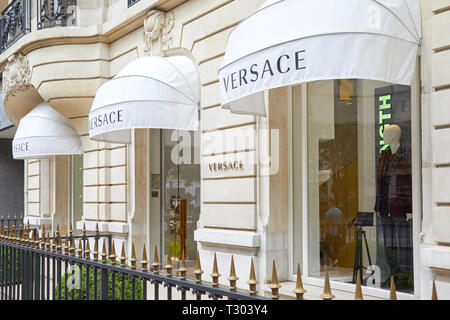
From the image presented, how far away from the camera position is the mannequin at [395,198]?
6.59 metres

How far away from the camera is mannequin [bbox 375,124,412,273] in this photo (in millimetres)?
6586

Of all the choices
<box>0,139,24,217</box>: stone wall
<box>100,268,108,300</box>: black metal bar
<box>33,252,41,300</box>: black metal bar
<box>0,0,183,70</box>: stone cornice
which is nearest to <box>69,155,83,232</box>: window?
<box>0,0,183,70</box>: stone cornice

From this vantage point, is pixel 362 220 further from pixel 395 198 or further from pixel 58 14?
pixel 58 14

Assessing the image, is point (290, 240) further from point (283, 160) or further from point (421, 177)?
point (421, 177)

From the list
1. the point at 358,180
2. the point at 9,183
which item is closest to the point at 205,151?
the point at 358,180

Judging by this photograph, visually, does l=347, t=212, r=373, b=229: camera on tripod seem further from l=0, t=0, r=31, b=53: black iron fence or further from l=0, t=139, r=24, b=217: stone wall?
l=0, t=139, r=24, b=217: stone wall

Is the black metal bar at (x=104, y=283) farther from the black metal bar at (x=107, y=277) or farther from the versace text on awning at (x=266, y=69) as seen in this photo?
the versace text on awning at (x=266, y=69)

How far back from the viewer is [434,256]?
5.63m

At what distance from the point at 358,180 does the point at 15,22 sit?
453 inches

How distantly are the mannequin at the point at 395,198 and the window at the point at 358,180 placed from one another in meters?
0.01

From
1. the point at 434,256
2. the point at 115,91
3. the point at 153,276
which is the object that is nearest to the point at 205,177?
the point at 115,91

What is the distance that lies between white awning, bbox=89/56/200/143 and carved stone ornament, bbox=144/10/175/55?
2.01 feet

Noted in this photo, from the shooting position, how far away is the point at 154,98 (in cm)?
930
